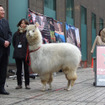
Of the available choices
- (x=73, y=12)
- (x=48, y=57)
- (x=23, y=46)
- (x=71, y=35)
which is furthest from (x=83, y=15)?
(x=48, y=57)

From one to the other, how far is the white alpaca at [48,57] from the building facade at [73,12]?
5.12m

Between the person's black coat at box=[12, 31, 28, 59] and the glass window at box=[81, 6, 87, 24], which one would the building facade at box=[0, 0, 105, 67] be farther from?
the person's black coat at box=[12, 31, 28, 59]

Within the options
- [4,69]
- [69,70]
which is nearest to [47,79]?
[69,70]

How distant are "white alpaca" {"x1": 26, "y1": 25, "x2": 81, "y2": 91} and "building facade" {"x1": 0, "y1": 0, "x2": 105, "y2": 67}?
5.12 meters

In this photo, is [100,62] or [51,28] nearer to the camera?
[100,62]

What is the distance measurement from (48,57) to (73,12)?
14762mm

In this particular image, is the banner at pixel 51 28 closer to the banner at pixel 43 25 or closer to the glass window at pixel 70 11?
the banner at pixel 43 25

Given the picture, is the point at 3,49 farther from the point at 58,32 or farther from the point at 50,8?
the point at 50,8

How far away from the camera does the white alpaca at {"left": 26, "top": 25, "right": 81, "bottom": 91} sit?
24.2 ft

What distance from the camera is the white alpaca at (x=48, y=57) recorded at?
7.38m

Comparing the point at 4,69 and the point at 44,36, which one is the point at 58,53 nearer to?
the point at 4,69

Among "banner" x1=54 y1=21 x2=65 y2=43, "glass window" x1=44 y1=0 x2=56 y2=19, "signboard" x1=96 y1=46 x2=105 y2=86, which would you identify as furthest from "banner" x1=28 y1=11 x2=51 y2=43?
"signboard" x1=96 y1=46 x2=105 y2=86

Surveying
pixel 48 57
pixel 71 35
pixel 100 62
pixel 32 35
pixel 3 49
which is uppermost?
pixel 71 35

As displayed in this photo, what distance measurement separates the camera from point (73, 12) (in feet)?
71.1
